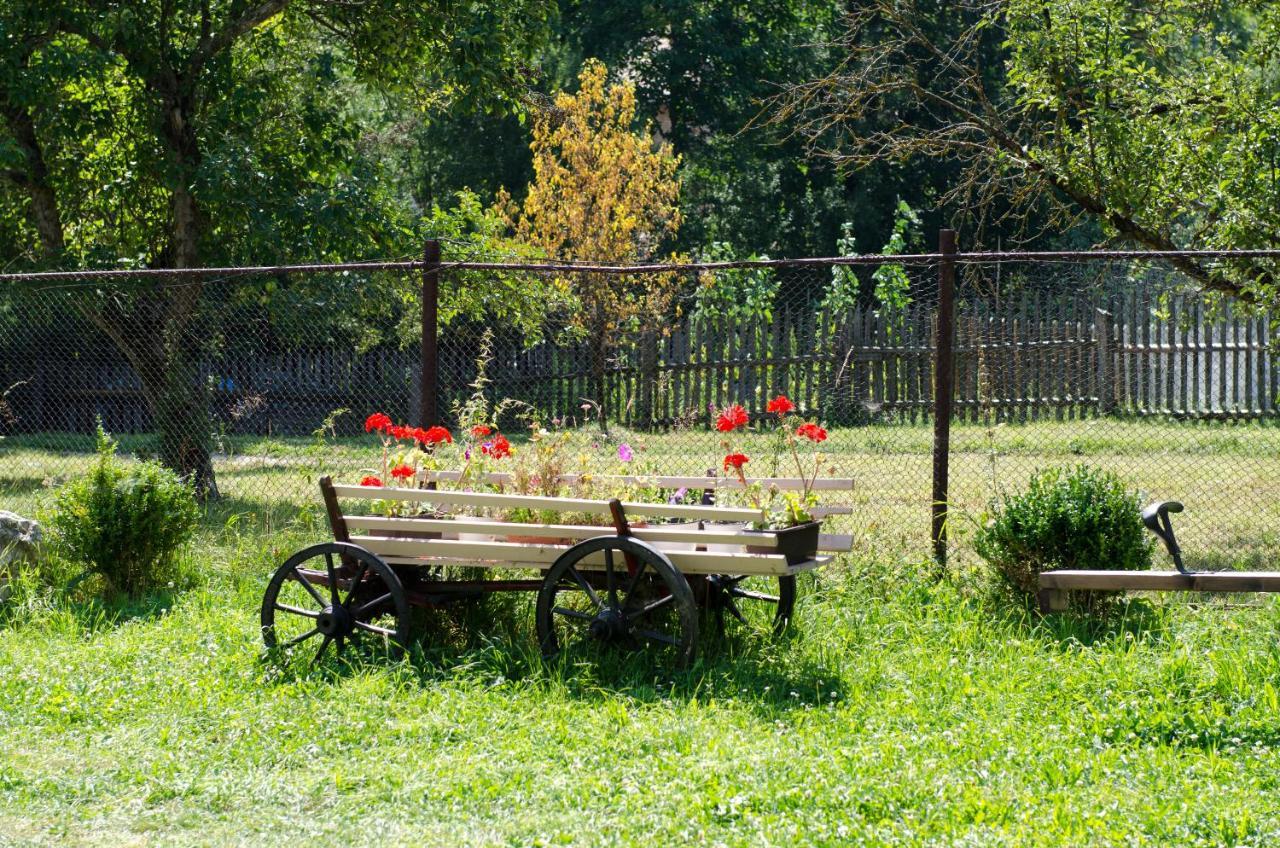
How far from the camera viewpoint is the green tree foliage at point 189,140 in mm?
10953

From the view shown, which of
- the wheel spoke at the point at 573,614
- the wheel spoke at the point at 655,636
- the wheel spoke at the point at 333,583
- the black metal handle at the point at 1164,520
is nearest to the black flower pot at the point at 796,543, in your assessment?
the wheel spoke at the point at 655,636

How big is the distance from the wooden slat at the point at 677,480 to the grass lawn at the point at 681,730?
65cm

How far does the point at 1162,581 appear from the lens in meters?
5.64

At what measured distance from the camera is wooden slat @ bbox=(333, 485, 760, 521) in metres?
5.71

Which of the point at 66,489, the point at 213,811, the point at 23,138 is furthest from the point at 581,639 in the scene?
the point at 23,138

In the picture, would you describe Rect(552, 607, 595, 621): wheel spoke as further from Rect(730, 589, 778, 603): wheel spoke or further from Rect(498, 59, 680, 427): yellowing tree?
Rect(498, 59, 680, 427): yellowing tree

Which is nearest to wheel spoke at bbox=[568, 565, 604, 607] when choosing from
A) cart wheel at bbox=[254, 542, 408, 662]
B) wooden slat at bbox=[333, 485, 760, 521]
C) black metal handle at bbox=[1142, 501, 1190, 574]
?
wooden slat at bbox=[333, 485, 760, 521]

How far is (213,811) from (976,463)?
9.47 meters

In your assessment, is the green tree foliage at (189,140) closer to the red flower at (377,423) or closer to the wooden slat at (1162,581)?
the red flower at (377,423)

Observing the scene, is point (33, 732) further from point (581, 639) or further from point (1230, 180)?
point (1230, 180)

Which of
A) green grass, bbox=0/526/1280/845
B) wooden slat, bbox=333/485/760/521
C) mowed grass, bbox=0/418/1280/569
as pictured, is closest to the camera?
green grass, bbox=0/526/1280/845

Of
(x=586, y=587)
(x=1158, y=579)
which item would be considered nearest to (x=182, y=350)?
(x=586, y=587)

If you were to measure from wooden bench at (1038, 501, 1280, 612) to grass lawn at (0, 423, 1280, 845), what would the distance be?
0.23 metres

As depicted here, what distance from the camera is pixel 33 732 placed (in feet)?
17.1
